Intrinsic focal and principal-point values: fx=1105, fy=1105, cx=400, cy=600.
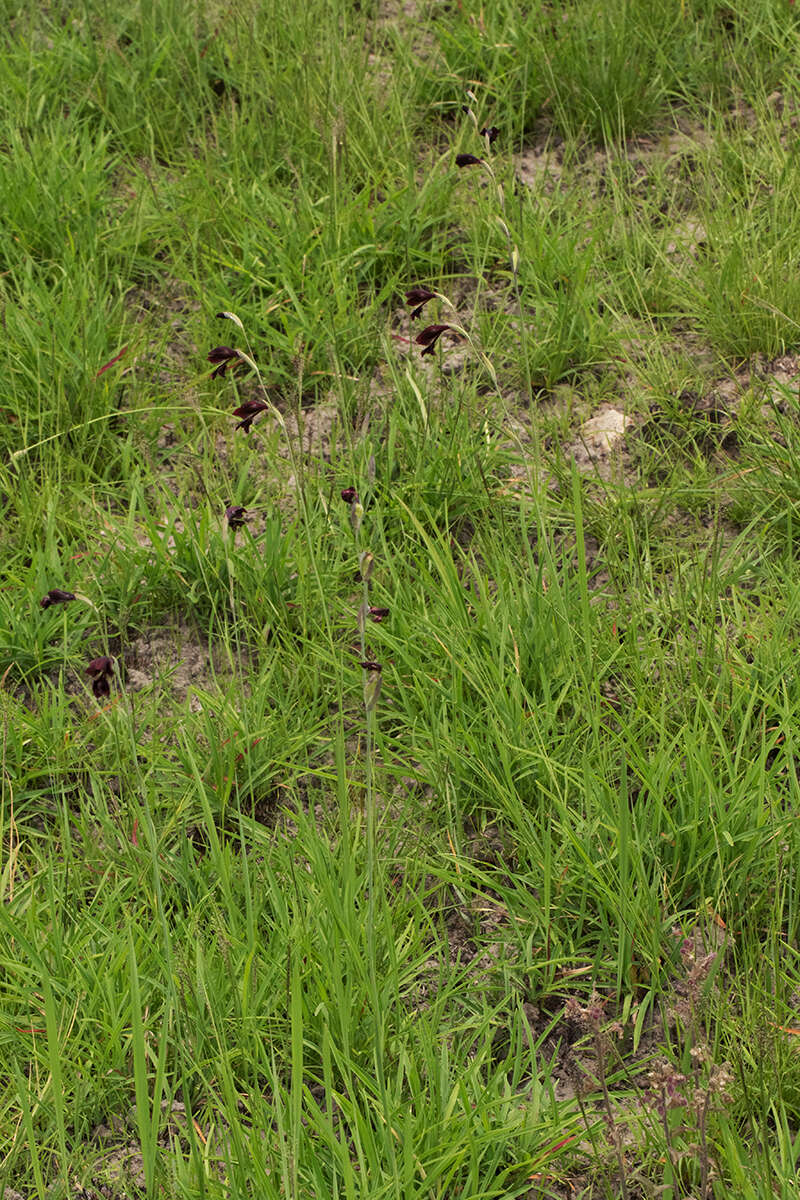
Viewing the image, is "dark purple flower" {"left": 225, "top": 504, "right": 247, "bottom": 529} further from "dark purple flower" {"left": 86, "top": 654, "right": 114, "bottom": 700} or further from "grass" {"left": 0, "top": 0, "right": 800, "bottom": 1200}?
"dark purple flower" {"left": 86, "top": 654, "right": 114, "bottom": 700}

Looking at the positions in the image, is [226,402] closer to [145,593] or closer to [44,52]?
[145,593]

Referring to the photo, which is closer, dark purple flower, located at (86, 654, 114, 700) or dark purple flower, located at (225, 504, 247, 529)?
dark purple flower, located at (86, 654, 114, 700)

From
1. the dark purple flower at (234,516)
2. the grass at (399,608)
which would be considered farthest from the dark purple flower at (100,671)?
the dark purple flower at (234,516)

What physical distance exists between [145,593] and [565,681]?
3.72 ft

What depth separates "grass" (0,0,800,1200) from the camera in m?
1.80

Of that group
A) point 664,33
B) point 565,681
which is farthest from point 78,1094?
point 664,33

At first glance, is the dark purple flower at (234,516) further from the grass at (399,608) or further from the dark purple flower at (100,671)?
the dark purple flower at (100,671)

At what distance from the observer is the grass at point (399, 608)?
5.92 feet

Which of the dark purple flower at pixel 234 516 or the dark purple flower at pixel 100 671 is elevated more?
the dark purple flower at pixel 100 671

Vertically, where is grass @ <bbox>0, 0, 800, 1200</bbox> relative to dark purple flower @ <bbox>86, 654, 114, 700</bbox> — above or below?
below

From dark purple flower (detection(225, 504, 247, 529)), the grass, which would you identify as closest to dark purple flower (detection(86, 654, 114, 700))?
the grass

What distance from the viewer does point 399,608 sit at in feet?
8.55

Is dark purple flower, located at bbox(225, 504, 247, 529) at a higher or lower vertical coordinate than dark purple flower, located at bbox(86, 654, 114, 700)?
lower

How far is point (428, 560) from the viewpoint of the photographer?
9.02ft
